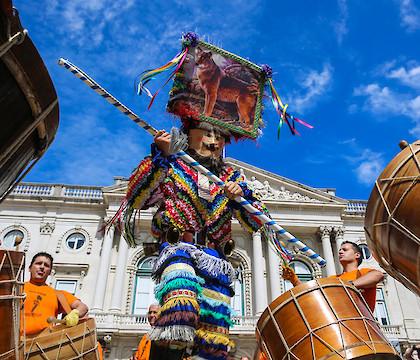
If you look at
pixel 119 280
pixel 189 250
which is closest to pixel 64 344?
pixel 189 250

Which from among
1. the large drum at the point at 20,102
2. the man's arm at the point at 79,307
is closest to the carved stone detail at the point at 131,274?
the man's arm at the point at 79,307

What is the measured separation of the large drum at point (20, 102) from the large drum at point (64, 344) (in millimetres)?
1522

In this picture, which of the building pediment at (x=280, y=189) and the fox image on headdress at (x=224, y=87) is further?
the building pediment at (x=280, y=189)

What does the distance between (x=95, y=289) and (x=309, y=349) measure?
2076 cm

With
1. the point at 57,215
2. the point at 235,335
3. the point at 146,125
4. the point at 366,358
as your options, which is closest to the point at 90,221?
the point at 57,215

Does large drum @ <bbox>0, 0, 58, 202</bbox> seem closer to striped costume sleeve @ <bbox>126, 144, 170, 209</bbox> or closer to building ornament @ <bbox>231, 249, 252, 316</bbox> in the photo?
striped costume sleeve @ <bbox>126, 144, 170, 209</bbox>

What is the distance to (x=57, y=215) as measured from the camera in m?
24.0

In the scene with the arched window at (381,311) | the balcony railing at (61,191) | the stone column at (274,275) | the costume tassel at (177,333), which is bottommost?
the costume tassel at (177,333)

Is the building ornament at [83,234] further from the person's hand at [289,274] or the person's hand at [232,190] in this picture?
the person's hand at [289,274]

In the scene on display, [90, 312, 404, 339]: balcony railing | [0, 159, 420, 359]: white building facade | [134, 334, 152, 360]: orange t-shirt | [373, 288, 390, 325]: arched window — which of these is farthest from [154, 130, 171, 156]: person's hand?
[373, 288, 390, 325]: arched window

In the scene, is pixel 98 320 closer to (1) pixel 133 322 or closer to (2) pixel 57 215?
(1) pixel 133 322

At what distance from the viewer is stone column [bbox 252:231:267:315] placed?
71.4 feet

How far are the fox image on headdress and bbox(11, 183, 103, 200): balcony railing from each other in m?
21.9

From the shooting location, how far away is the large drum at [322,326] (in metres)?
2.54
